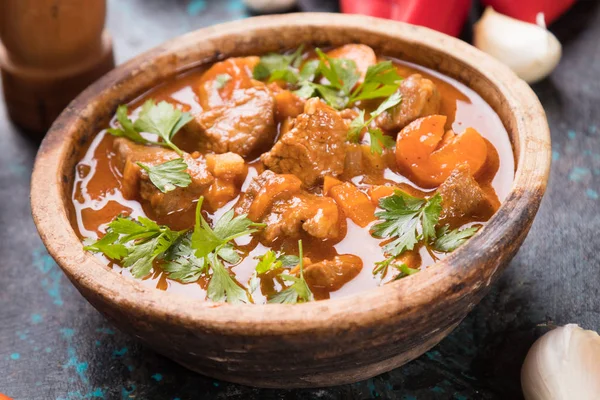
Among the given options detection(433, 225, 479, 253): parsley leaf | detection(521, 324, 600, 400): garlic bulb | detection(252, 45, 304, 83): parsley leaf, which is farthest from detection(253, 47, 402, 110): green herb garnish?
detection(521, 324, 600, 400): garlic bulb

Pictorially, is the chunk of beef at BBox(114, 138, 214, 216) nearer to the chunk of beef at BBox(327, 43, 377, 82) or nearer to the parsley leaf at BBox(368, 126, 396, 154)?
the parsley leaf at BBox(368, 126, 396, 154)

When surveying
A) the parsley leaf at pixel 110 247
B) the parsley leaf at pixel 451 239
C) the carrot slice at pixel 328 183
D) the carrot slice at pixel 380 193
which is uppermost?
the parsley leaf at pixel 451 239

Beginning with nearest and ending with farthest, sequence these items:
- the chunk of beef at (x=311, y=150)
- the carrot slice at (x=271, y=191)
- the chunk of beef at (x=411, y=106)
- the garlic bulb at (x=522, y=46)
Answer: the carrot slice at (x=271, y=191), the chunk of beef at (x=311, y=150), the chunk of beef at (x=411, y=106), the garlic bulb at (x=522, y=46)

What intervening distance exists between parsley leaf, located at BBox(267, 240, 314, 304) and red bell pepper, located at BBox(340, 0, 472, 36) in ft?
7.28

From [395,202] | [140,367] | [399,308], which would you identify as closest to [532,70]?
[395,202]

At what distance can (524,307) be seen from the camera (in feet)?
10.4

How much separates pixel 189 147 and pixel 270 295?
3.14ft

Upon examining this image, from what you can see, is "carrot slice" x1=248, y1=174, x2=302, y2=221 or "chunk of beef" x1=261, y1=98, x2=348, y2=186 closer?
"carrot slice" x1=248, y1=174, x2=302, y2=221

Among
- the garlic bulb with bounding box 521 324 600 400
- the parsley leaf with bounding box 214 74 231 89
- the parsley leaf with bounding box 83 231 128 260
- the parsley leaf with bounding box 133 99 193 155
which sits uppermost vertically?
the parsley leaf with bounding box 214 74 231 89

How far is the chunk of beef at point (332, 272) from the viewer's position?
2566mm

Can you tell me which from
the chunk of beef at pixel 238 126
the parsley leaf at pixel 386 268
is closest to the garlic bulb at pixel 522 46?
the chunk of beef at pixel 238 126

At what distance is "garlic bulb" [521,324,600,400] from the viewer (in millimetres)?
2689

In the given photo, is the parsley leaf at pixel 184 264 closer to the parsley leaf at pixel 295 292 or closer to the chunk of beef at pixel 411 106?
the parsley leaf at pixel 295 292

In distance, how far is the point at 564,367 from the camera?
2.75 m
